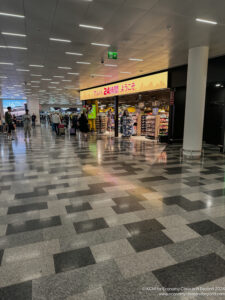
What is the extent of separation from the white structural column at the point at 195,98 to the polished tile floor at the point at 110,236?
2498 millimetres

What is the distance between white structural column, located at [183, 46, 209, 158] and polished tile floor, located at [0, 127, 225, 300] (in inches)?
98.3

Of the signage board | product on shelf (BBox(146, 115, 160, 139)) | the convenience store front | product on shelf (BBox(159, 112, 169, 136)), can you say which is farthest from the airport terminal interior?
product on shelf (BBox(146, 115, 160, 139))

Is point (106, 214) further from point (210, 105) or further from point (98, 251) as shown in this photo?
point (210, 105)

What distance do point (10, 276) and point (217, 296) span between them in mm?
1797

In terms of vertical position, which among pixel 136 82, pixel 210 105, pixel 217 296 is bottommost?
pixel 217 296

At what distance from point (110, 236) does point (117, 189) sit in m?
1.59

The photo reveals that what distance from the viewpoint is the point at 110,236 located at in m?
2.54

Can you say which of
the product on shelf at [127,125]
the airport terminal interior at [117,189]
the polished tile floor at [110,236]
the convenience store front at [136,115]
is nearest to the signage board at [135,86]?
the convenience store front at [136,115]

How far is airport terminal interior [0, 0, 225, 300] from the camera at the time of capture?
6.25 ft

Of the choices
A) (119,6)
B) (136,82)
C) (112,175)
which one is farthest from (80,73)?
(112,175)

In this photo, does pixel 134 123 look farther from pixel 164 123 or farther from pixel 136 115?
pixel 164 123

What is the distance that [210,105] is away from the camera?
1057 cm

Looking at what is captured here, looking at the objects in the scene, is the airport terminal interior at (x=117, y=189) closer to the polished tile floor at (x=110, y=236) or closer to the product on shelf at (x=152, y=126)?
the polished tile floor at (x=110, y=236)

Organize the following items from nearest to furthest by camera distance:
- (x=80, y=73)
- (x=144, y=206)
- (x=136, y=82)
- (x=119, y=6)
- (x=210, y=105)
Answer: (x=144, y=206)
(x=119, y=6)
(x=210, y=105)
(x=80, y=73)
(x=136, y=82)
